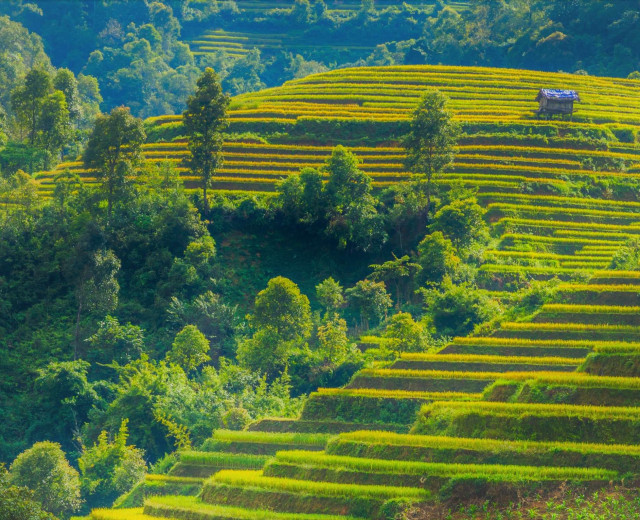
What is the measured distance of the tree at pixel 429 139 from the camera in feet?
234

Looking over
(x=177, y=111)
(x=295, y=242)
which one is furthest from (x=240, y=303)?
(x=177, y=111)

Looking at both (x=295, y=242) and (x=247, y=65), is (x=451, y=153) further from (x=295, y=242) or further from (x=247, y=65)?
(x=247, y=65)

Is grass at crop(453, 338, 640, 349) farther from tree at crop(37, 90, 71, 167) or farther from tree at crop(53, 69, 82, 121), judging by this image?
tree at crop(53, 69, 82, 121)

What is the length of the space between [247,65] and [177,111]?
417 inches

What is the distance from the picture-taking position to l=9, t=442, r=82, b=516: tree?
53781 millimetres

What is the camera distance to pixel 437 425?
1793 inches

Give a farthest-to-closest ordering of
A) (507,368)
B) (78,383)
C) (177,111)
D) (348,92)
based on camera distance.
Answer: (177,111) → (348,92) → (78,383) → (507,368)

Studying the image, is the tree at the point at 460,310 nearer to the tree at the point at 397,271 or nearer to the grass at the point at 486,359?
the tree at the point at 397,271

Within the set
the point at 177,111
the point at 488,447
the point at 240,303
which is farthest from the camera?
the point at 177,111

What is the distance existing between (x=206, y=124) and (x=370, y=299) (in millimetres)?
16121

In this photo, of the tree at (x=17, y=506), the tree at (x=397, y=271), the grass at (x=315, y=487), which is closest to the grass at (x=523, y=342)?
the tree at (x=397, y=271)

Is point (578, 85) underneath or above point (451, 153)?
above

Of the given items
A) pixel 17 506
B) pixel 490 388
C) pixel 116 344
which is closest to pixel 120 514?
pixel 17 506

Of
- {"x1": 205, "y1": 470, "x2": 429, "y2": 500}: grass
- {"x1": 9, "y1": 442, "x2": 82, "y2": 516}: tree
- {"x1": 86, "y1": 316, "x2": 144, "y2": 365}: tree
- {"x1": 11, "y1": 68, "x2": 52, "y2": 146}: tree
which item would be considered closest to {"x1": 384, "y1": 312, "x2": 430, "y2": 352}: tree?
{"x1": 205, "y1": 470, "x2": 429, "y2": 500}: grass
